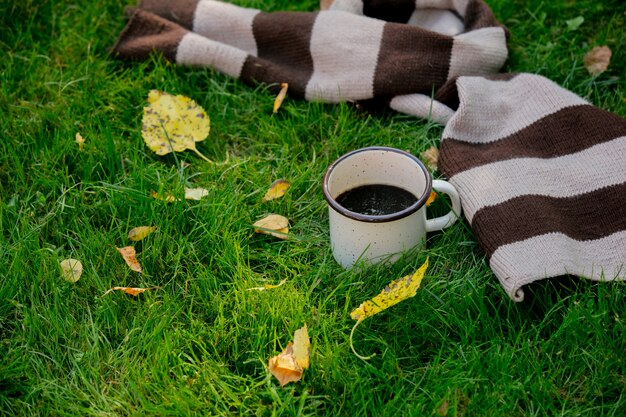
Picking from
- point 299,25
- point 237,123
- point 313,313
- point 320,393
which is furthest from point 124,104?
point 320,393

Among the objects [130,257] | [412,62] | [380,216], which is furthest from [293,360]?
[412,62]

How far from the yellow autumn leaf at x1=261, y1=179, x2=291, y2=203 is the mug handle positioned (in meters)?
0.38

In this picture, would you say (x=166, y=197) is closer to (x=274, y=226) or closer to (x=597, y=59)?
(x=274, y=226)

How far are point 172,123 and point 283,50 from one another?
1.38 ft

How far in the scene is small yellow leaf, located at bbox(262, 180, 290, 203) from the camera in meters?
1.81

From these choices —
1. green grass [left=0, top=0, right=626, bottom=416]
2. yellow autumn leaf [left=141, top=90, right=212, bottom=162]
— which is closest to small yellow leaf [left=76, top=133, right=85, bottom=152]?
green grass [left=0, top=0, right=626, bottom=416]

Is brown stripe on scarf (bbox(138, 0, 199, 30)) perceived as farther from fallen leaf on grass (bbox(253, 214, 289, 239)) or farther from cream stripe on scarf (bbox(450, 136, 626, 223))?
cream stripe on scarf (bbox(450, 136, 626, 223))

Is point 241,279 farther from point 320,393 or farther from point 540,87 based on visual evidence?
point 540,87

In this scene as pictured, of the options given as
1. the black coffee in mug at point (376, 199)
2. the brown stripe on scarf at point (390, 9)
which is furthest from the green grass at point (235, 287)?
the brown stripe on scarf at point (390, 9)

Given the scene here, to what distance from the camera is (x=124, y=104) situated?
209cm

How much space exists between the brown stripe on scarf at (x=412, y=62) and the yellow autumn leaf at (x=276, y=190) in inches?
15.4

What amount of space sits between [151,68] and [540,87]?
3.69 feet

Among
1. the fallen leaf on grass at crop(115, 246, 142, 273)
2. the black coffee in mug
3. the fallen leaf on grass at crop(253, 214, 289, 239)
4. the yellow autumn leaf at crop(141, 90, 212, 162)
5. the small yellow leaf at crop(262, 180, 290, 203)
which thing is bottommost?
the fallen leaf on grass at crop(115, 246, 142, 273)

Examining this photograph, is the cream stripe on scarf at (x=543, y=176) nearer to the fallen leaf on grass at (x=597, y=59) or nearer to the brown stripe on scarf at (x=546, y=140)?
the brown stripe on scarf at (x=546, y=140)
